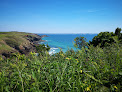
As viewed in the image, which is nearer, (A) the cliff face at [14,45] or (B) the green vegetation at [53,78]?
(B) the green vegetation at [53,78]

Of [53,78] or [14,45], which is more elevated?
[53,78]

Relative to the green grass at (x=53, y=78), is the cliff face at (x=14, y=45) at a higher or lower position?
lower

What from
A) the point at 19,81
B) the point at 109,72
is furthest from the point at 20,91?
the point at 109,72

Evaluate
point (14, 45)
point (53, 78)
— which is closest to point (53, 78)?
point (53, 78)

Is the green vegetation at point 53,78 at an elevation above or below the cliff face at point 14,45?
above

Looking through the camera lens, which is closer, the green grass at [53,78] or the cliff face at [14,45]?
the green grass at [53,78]

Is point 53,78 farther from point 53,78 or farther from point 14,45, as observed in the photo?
point 14,45

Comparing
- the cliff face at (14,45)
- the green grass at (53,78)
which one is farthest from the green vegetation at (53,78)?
the cliff face at (14,45)

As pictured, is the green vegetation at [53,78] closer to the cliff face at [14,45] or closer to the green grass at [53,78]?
the green grass at [53,78]

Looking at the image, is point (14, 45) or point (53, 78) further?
point (14, 45)

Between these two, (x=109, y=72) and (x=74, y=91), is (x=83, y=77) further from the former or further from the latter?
(x=109, y=72)

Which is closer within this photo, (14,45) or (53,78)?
(53,78)

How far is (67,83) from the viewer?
1566mm

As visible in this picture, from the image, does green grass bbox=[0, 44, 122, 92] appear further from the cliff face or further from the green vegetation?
the cliff face
